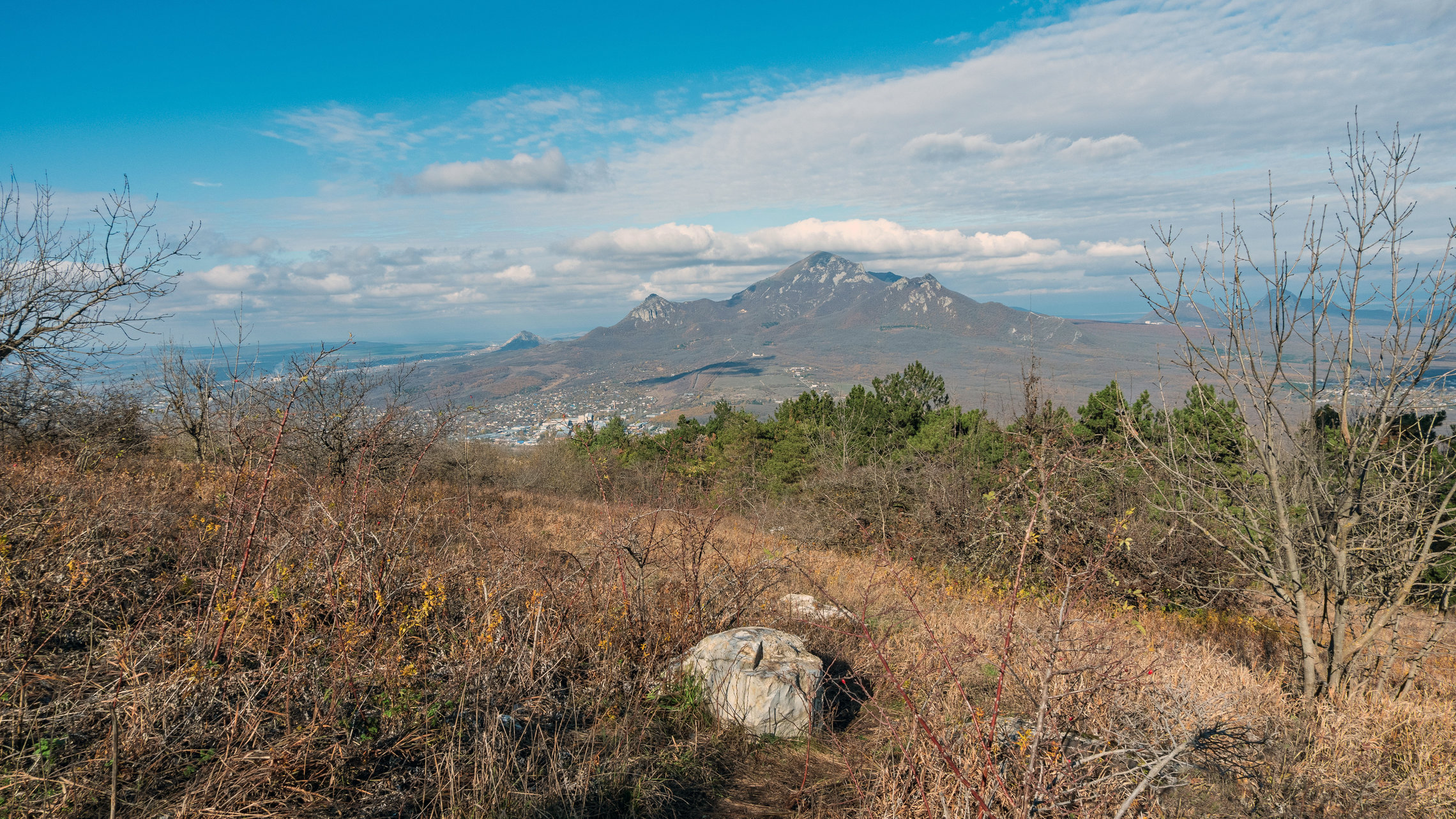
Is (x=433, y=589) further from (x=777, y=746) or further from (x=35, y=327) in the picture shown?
(x=35, y=327)

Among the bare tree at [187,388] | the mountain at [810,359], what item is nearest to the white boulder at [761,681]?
the mountain at [810,359]

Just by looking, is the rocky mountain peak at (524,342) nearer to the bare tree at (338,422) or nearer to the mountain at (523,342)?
the mountain at (523,342)

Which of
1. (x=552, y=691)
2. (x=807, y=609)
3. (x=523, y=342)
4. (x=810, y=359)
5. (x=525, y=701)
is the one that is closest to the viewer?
(x=525, y=701)

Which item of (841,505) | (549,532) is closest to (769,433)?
(841,505)

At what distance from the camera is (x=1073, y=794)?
304 cm

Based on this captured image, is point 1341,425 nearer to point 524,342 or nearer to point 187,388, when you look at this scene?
point 187,388

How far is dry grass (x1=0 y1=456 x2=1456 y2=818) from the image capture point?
3.12 m

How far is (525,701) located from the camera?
14.5ft

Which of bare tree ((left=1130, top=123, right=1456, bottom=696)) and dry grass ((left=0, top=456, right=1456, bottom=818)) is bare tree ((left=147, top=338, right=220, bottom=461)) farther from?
bare tree ((left=1130, top=123, right=1456, bottom=696))

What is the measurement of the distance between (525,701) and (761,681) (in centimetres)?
170

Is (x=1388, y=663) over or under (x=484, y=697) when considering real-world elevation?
under

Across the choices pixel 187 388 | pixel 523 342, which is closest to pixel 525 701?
pixel 187 388

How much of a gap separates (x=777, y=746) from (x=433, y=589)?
122 inches

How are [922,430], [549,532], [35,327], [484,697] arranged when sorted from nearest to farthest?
1. [484,697]
2. [35,327]
3. [549,532]
4. [922,430]
